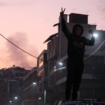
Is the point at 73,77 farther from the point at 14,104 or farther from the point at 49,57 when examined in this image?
the point at 14,104

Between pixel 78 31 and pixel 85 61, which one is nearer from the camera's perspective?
pixel 78 31

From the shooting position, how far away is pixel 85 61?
71438mm

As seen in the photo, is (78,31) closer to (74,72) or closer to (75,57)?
(75,57)

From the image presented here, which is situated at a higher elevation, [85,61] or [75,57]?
[85,61]

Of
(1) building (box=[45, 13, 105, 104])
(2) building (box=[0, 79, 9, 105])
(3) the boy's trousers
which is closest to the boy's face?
(3) the boy's trousers

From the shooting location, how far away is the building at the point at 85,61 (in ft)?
231

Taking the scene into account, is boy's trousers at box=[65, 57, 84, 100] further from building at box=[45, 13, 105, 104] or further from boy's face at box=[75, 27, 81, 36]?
building at box=[45, 13, 105, 104]

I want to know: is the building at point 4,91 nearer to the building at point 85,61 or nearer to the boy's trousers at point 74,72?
the building at point 85,61

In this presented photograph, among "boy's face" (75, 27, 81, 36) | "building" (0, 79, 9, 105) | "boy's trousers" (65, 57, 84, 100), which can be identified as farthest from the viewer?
"building" (0, 79, 9, 105)

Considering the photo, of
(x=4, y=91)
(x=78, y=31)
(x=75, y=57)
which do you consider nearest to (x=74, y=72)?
(x=75, y=57)

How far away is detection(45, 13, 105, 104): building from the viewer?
70375mm

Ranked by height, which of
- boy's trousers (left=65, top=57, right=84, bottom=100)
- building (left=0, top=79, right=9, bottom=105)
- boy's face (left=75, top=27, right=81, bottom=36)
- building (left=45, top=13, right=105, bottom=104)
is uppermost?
building (left=0, top=79, right=9, bottom=105)

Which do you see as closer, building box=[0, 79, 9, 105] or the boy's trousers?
the boy's trousers

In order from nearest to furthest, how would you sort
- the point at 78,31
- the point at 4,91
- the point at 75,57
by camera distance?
the point at 75,57 < the point at 78,31 < the point at 4,91
